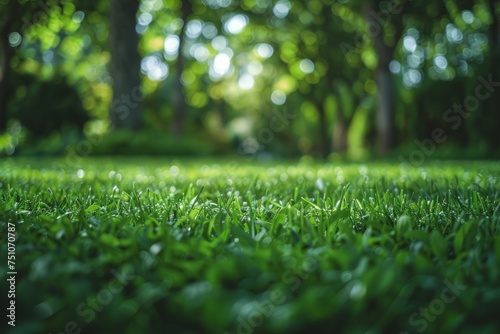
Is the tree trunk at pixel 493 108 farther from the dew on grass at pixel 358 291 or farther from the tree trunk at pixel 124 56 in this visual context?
the dew on grass at pixel 358 291

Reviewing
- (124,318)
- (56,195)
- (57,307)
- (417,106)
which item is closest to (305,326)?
(124,318)

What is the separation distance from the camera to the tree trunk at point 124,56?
11.3 m

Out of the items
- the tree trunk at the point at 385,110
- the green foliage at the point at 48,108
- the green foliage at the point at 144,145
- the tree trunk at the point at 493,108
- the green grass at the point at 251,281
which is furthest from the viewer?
the green foliage at the point at 48,108

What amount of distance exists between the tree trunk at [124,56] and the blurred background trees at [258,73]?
0.03m

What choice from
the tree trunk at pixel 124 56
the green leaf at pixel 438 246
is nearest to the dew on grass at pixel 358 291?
the green leaf at pixel 438 246

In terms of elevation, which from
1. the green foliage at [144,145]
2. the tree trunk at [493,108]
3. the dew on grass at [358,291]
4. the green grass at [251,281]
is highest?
the tree trunk at [493,108]

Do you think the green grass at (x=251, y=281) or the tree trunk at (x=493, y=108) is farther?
the tree trunk at (x=493, y=108)

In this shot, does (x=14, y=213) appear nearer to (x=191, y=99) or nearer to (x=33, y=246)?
(x=33, y=246)

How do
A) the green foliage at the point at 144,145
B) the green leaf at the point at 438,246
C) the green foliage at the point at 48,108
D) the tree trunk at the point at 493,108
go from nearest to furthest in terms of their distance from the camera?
the green leaf at the point at 438,246, the tree trunk at the point at 493,108, the green foliage at the point at 144,145, the green foliage at the point at 48,108

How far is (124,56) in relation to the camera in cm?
1148

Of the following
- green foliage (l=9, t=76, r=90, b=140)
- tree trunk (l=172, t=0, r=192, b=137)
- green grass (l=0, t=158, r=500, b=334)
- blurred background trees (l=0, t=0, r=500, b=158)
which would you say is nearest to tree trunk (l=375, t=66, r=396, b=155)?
blurred background trees (l=0, t=0, r=500, b=158)

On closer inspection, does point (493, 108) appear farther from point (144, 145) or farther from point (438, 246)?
point (438, 246)

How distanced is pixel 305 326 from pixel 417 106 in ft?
42.4

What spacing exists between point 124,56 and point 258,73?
17.9 m
